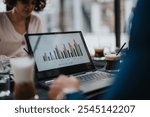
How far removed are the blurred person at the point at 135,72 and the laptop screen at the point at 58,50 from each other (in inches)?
15.7

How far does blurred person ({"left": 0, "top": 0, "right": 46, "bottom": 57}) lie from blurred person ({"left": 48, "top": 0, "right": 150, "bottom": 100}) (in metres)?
1.33

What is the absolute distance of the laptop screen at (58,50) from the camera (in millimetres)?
1335

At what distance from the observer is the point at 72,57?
Result: 1.47 metres

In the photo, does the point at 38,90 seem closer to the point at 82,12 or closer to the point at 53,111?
the point at 53,111

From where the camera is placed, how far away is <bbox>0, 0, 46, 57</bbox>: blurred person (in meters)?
2.19

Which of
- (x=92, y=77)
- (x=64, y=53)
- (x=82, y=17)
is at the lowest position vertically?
(x=82, y=17)

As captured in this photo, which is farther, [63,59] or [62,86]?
[63,59]

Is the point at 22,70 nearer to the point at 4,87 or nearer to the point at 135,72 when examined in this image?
the point at 4,87

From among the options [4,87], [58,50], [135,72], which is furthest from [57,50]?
[135,72]

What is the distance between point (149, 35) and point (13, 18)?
5.71 feet

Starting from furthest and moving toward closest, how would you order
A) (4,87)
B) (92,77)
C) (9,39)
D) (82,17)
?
(82,17)
(9,39)
(92,77)
(4,87)

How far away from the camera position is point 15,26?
2355mm

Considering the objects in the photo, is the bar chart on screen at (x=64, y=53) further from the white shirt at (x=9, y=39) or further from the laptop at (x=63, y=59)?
the white shirt at (x=9, y=39)

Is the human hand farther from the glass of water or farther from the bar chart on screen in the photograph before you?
the bar chart on screen
